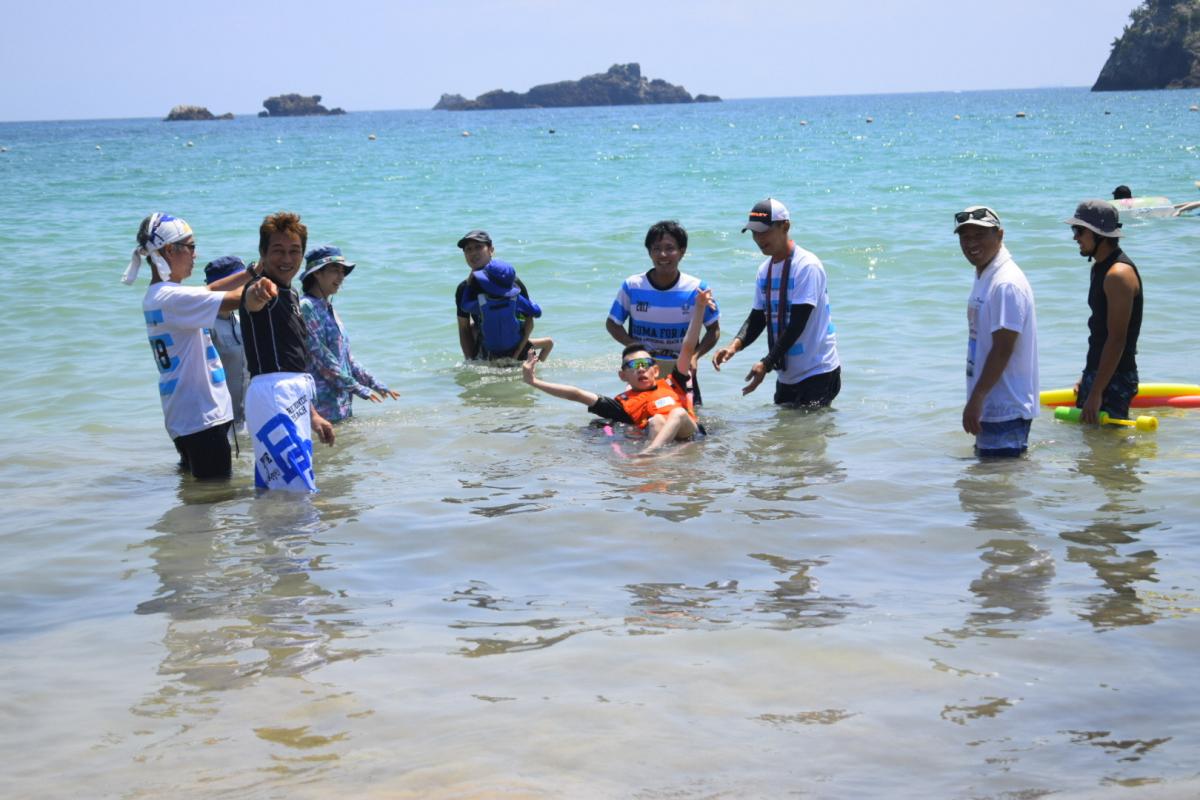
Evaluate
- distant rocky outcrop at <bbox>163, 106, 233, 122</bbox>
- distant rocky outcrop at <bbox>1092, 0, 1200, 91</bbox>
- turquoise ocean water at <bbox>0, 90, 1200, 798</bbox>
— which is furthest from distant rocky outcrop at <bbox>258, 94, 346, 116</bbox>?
turquoise ocean water at <bbox>0, 90, 1200, 798</bbox>

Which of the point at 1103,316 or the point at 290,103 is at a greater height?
the point at 290,103

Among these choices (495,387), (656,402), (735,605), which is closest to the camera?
(735,605)

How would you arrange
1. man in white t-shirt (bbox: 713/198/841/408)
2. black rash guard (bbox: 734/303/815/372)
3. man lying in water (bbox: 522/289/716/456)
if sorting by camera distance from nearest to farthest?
man in white t-shirt (bbox: 713/198/841/408)
black rash guard (bbox: 734/303/815/372)
man lying in water (bbox: 522/289/716/456)

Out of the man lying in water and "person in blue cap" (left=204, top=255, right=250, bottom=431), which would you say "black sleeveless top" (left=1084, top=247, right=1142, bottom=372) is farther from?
"person in blue cap" (left=204, top=255, right=250, bottom=431)

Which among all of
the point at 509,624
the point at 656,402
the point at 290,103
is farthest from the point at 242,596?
the point at 290,103

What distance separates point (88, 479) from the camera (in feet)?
26.2

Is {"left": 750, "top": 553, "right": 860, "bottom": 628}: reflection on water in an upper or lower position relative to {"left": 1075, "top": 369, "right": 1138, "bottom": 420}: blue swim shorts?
lower

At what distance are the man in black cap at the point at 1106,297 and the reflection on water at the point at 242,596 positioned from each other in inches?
170

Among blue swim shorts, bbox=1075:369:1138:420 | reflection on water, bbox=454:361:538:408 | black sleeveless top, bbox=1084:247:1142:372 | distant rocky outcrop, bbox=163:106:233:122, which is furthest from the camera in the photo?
distant rocky outcrop, bbox=163:106:233:122

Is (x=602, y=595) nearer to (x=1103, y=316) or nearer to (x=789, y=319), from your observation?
(x=789, y=319)

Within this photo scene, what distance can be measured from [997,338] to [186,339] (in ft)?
13.3

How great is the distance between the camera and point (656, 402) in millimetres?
8023

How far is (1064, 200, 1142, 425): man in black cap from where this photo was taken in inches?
267

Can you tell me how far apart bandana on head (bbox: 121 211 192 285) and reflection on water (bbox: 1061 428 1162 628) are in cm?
444
